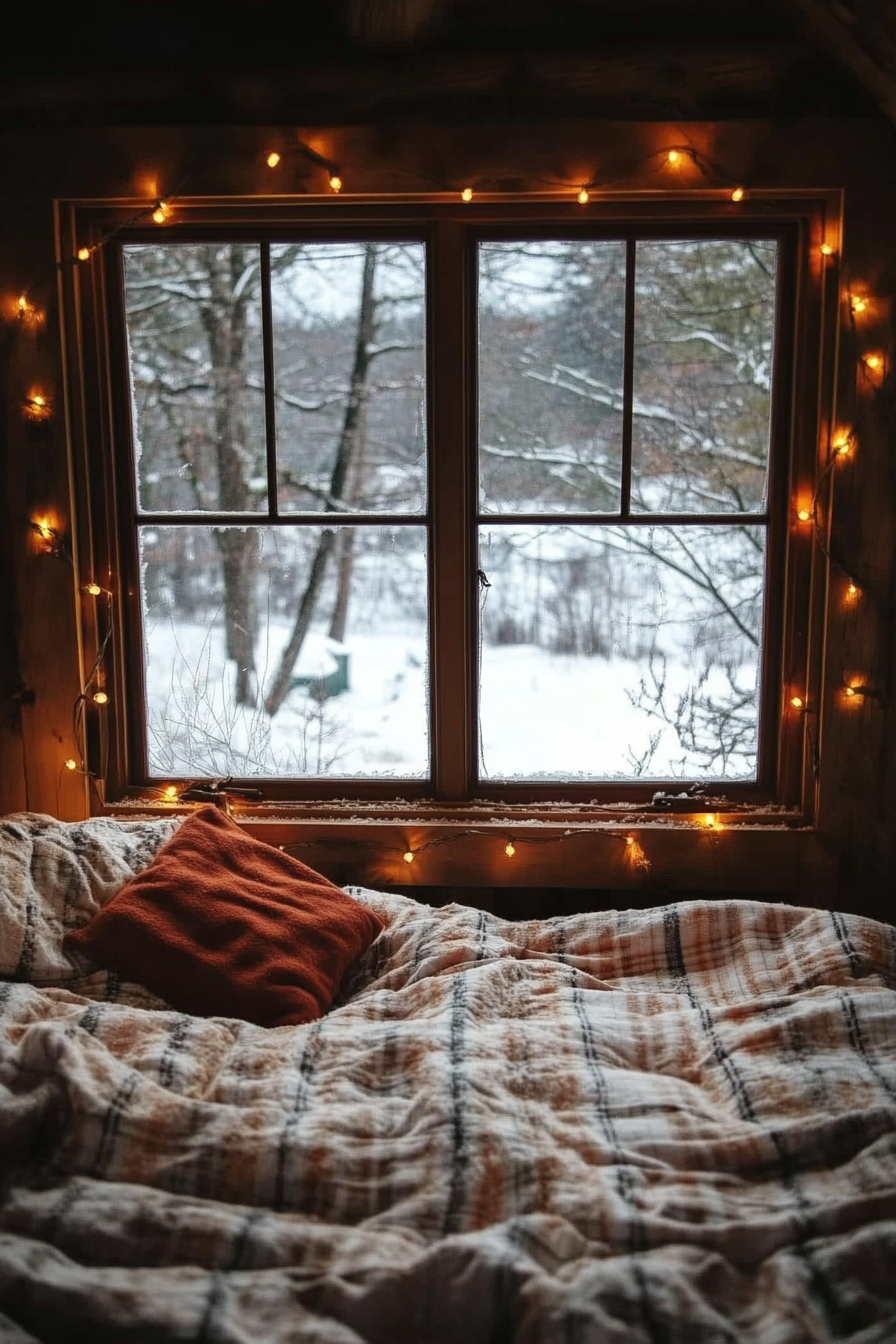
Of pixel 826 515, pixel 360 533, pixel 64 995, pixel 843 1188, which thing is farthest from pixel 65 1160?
pixel 826 515

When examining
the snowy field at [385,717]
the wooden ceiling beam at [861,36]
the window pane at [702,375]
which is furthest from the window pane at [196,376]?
the wooden ceiling beam at [861,36]

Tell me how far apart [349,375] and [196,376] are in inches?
14.6

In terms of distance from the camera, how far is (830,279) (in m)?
2.43

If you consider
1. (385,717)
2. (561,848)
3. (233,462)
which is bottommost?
(561,848)

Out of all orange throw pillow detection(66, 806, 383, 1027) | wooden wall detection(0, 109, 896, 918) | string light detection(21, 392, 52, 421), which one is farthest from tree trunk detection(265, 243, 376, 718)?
string light detection(21, 392, 52, 421)

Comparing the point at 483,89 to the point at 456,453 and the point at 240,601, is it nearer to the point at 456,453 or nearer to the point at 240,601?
the point at 456,453

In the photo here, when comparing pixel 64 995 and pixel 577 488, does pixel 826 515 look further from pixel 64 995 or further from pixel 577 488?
pixel 64 995

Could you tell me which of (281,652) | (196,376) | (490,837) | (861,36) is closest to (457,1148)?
(490,837)

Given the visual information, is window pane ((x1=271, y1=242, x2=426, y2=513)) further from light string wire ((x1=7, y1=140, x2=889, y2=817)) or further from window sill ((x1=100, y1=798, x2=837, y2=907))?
window sill ((x1=100, y1=798, x2=837, y2=907))

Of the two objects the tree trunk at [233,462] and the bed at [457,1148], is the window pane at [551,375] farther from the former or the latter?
the bed at [457,1148]

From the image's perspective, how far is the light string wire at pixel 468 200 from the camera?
7.80 ft

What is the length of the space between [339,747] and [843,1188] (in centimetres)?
158

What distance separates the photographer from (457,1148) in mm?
1513

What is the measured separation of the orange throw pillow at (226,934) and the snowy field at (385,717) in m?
0.50
